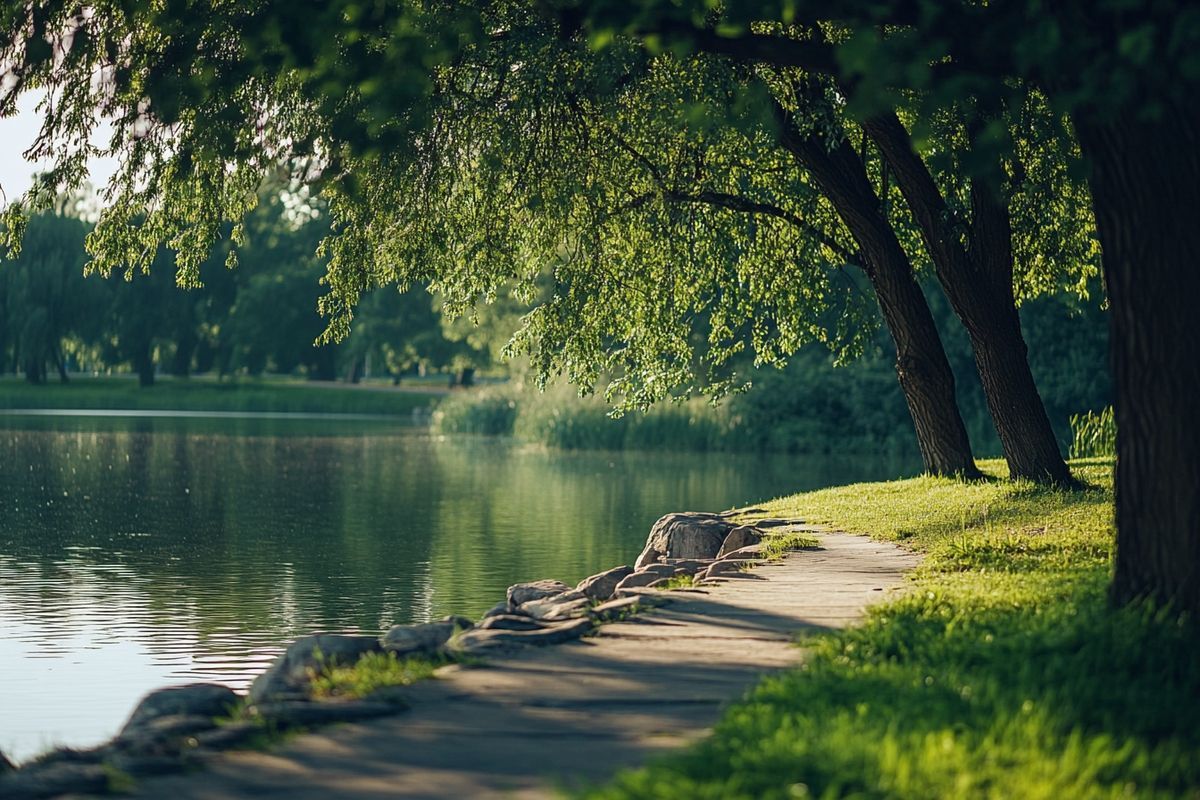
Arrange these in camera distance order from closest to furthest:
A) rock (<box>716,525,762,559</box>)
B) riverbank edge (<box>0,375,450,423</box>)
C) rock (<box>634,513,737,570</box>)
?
rock (<box>716,525,762,559</box>)
rock (<box>634,513,737,570</box>)
riverbank edge (<box>0,375,450,423</box>)

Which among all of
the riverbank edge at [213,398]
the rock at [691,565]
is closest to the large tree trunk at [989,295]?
the rock at [691,565]

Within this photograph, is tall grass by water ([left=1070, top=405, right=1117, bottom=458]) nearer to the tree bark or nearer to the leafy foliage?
the leafy foliage

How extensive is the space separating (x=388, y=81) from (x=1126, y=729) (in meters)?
5.14

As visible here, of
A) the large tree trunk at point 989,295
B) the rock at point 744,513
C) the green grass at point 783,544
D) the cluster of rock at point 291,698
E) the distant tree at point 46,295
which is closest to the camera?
the cluster of rock at point 291,698

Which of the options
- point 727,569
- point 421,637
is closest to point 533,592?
point 727,569

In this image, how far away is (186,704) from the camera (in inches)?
323

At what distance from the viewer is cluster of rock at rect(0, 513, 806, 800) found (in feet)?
21.0

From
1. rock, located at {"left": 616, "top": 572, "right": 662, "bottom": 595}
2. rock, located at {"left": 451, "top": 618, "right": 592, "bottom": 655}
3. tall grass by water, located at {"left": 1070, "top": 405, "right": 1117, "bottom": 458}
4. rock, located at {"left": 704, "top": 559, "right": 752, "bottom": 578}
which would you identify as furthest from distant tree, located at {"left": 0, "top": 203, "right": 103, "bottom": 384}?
rock, located at {"left": 451, "top": 618, "right": 592, "bottom": 655}

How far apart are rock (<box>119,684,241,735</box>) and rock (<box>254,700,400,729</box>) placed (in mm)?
1050

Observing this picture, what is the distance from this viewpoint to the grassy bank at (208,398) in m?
80.1

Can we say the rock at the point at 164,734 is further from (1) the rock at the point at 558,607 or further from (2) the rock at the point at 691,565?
(2) the rock at the point at 691,565

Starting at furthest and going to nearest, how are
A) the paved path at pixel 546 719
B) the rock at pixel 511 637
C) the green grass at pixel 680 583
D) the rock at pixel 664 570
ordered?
1. the rock at pixel 664 570
2. the green grass at pixel 680 583
3. the rock at pixel 511 637
4. the paved path at pixel 546 719

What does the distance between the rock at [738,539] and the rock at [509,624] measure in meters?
5.71

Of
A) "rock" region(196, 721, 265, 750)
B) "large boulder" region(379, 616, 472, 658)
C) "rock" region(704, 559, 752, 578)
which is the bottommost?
"large boulder" region(379, 616, 472, 658)
